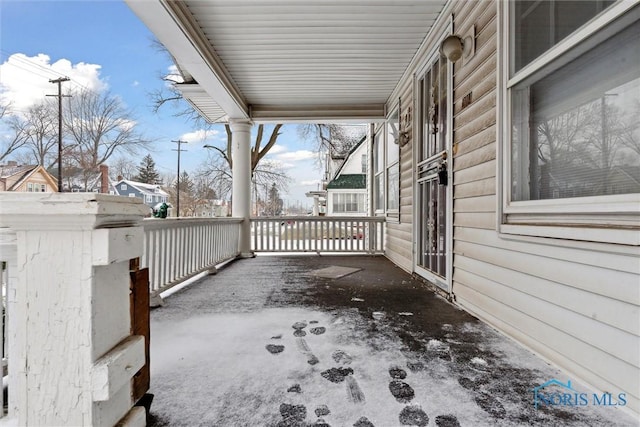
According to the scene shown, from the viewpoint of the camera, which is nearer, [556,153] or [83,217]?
[83,217]

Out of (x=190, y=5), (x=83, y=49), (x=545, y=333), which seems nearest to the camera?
(x=545, y=333)

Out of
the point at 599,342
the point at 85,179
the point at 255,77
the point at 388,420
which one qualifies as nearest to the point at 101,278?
the point at 388,420

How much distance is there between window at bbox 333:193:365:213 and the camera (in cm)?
1532

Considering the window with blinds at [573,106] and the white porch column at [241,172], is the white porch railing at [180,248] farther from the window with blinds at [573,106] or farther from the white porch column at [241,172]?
the window with blinds at [573,106]

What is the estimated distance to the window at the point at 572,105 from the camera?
1405 millimetres

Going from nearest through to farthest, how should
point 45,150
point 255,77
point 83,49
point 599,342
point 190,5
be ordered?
point 599,342, point 190,5, point 255,77, point 45,150, point 83,49

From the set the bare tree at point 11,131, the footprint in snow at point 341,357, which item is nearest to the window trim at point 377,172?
the footprint in snow at point 341,357

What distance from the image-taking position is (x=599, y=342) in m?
1.45

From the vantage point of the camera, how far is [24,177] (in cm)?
A: 661

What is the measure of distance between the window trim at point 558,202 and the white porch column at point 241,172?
476cm

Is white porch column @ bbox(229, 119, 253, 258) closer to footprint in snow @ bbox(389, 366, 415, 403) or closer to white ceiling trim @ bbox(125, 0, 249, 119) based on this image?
white ceiling trim @ bbox(125, 0, 249, 119)

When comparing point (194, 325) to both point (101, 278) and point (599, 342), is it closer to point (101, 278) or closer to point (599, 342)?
point (101, 278)

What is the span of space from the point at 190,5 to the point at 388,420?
3.72 meters

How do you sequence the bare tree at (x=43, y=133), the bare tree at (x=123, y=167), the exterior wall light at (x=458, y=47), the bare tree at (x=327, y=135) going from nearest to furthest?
1. the exterior wall light at (x=458, y=47)
2. the bare tree at (x=43, y=133)
3. the bare tree at (x=123, y=167)
4. the bare tree at (x=327, y=135)
